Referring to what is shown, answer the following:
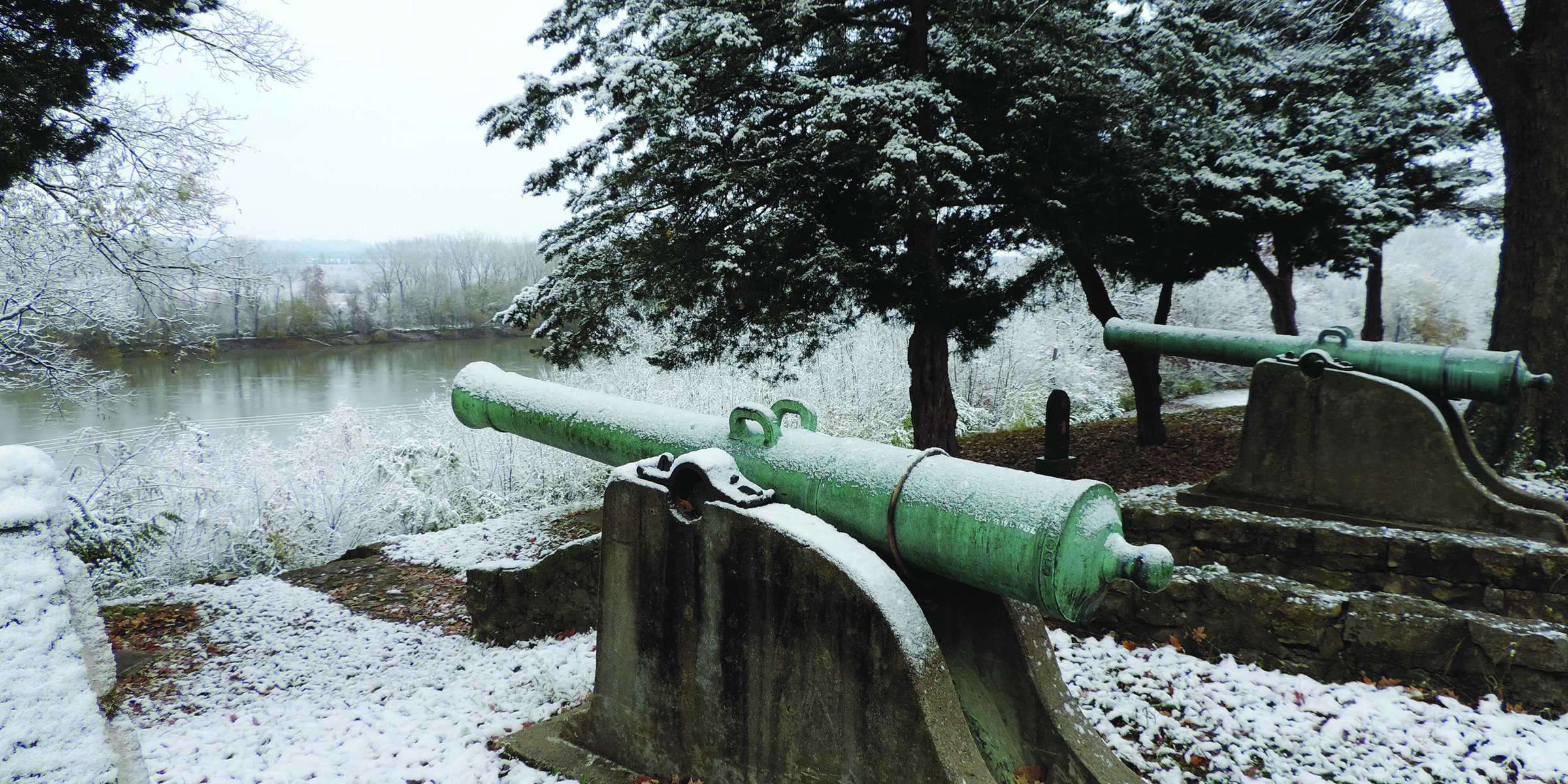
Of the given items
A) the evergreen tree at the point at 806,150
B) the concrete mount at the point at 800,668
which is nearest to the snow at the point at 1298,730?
the concrete mount at the point at 800,668

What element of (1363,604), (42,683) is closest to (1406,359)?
(1363,604)

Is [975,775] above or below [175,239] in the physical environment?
below

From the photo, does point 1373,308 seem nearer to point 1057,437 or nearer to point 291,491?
point 1057,437

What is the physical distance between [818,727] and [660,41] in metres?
6.02

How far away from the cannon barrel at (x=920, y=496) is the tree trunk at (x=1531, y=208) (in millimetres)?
7046

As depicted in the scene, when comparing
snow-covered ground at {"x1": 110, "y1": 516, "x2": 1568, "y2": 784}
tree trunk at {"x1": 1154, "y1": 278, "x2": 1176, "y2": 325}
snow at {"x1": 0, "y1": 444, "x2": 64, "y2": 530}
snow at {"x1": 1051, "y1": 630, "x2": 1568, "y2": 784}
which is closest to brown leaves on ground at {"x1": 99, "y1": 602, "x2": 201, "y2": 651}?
snow-covered ground at {"x1": 110, "y1": 516, "x2": 1568, "y2": 784}

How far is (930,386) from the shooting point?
793 centimetres

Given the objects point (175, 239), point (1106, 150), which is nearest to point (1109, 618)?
point (1106, 150)

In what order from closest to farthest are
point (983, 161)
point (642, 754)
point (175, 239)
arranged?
1. point (642, 754)
2. point (983, 161)
3. point (175, 239)

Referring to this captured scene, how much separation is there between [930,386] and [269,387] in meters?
19.0

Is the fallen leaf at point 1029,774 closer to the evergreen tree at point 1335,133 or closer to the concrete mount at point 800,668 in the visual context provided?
the concrete mount at point 800,668

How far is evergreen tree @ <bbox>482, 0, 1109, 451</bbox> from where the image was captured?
6.11 m

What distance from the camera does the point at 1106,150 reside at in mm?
7098

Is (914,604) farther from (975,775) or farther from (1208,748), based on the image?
(1208,748)
